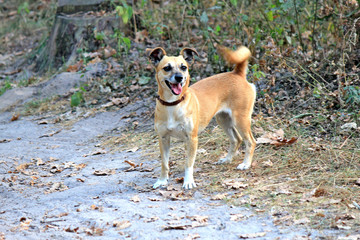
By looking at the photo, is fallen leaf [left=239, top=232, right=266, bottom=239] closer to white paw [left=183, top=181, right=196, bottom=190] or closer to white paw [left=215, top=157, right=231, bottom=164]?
white paw [left=183, top=181, right=196, bottom=190]

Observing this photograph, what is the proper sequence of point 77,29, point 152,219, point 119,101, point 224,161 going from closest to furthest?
point 152,219 < point 224,161 < point 119,101 < point 77,29

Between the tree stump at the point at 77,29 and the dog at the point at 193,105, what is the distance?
4.72 meters

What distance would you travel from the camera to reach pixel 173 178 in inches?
214

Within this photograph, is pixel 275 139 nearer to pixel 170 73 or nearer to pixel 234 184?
pixel 234 184

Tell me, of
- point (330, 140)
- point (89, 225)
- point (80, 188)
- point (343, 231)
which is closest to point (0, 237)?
point (89, 225)

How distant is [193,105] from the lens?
515 centimetres

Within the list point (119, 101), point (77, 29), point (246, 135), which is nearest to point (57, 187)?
point (246, 135)

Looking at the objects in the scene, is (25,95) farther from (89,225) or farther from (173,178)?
(89,225)

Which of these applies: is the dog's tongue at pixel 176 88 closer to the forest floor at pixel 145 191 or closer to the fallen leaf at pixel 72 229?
the forest floor at pixel 145 191

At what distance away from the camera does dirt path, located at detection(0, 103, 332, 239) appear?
12.7 ft

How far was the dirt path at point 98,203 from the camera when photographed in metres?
3.88

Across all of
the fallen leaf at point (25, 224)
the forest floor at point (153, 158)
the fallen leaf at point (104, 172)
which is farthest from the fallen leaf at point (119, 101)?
the fallen leaf at point (25, 224)

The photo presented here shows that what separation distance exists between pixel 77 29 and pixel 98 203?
6.44 meters

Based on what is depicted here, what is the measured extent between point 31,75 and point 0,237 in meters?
7.68
